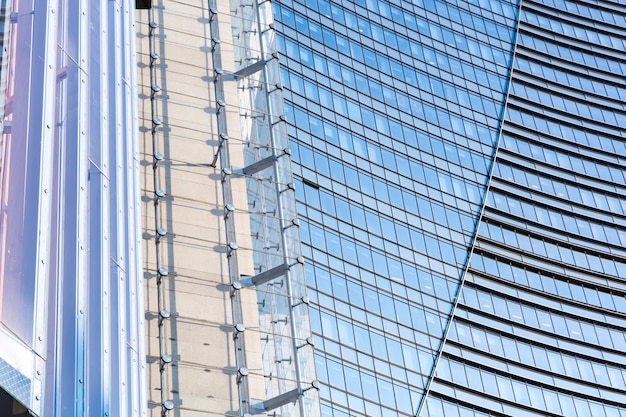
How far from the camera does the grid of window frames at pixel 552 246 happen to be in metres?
56.7

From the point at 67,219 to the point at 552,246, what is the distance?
58.4 metres

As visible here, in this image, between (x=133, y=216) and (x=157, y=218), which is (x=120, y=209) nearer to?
(x=133, y=216)

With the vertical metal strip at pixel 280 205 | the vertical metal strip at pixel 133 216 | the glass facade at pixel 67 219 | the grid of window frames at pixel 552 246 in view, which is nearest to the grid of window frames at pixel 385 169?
the grid of window frames at pixel 552 246

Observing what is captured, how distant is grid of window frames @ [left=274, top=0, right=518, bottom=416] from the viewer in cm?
4950

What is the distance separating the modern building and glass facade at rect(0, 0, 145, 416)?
4cm

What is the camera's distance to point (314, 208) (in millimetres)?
52719

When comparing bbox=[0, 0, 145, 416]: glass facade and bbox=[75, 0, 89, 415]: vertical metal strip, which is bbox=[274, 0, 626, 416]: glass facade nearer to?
bbox=[0, 0, 145, 416]: glass facade

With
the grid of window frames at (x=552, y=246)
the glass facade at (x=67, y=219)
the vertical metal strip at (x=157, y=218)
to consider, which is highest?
the grid of window frames at (x=552, y=246)

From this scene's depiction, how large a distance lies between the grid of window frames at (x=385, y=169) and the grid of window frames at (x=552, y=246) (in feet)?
5.72

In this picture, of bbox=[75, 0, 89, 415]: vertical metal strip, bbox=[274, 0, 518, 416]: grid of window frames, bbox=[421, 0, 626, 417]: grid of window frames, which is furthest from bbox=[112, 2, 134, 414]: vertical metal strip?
bbox=[421, 0, 626, 417]: grid of window frames

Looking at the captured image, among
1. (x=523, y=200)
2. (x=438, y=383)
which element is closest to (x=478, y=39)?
(x=523, y=200)

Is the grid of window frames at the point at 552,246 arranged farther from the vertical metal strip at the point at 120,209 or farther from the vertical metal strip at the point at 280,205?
the vertical metal strip at the point at 120,209

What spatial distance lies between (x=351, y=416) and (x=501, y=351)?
14882mm

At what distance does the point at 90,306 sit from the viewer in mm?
10805
